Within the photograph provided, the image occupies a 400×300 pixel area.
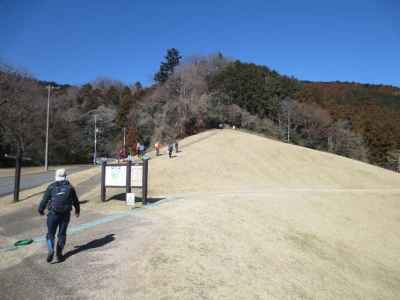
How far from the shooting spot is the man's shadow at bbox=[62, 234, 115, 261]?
6.53 m

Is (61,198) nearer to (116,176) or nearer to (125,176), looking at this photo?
(125,176)

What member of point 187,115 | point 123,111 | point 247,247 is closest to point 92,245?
point 247,247

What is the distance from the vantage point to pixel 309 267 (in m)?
8.02

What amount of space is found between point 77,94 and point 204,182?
63315mm

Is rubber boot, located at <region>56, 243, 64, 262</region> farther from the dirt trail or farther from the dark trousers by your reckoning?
the dirt trail

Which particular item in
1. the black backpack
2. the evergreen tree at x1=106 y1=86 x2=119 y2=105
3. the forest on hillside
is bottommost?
the black backpack

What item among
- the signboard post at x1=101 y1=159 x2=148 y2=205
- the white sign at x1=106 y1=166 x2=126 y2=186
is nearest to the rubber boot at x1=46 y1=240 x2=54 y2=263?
the signboard post at x1=101 y1=159 x2=148 y2=205

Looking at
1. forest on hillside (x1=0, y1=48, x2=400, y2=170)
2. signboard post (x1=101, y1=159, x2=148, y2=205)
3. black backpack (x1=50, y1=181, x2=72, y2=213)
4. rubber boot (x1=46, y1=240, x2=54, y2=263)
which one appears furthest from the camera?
forest on hillside (x1=0, y1=48, x2=400, y2=170)

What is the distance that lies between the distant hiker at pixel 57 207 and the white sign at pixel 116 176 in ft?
19.2

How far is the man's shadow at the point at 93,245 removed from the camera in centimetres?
653

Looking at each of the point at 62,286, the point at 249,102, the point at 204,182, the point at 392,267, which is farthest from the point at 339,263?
the point at 249,102

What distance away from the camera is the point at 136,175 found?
476 inches

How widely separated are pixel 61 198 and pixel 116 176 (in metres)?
6.19

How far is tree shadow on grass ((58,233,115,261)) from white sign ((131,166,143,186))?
4.34m
